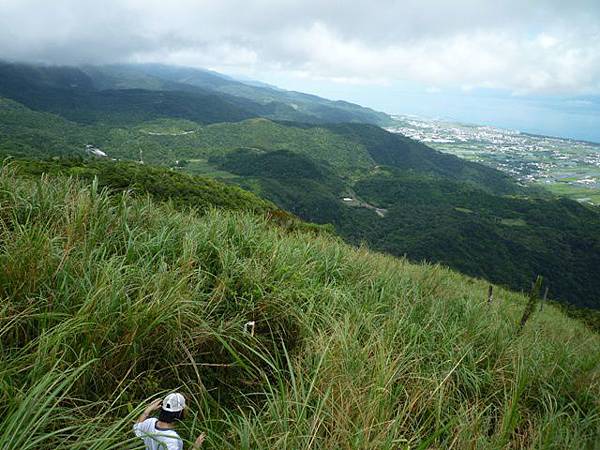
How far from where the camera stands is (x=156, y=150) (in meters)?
114

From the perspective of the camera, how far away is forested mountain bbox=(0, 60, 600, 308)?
65875 millimetres

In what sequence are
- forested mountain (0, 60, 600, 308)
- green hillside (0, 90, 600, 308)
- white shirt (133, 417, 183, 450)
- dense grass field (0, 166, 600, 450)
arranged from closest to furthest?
white shirt (133, 417, 183, 450) < dense grass field (0, 166, 600, 450) < green hillside (0, 90, 600, 308) < forested mountain (0, 60, 600, 308)

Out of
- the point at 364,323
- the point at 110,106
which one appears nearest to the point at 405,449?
the point at 364,323

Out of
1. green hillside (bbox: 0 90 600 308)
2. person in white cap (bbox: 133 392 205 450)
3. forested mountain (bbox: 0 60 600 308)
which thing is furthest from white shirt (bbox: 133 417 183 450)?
green hillside (bbox: 0 90 600 308)

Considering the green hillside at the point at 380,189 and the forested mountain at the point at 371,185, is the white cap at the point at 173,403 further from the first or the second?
the green hillside at the point at 380,189

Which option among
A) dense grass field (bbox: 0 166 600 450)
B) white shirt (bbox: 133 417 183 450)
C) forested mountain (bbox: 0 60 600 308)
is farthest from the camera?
forested mountain (bbox: 0 60 600 308)

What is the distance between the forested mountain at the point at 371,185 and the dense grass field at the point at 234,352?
36733 mm

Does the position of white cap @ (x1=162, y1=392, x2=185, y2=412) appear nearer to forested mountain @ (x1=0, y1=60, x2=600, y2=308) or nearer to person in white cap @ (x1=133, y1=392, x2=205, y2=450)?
person in white cap @ (x1=133, y1=392, x2=205, y2=450)

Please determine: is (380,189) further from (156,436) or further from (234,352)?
(156,436)

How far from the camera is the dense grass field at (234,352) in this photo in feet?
5.07

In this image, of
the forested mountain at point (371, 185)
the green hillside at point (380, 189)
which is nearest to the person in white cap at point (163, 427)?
the forested mountain at point (371, 185)

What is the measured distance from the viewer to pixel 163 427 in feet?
4.62

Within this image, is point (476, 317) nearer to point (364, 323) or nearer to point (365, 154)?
point (364, 323)

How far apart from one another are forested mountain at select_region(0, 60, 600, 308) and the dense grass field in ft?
121
